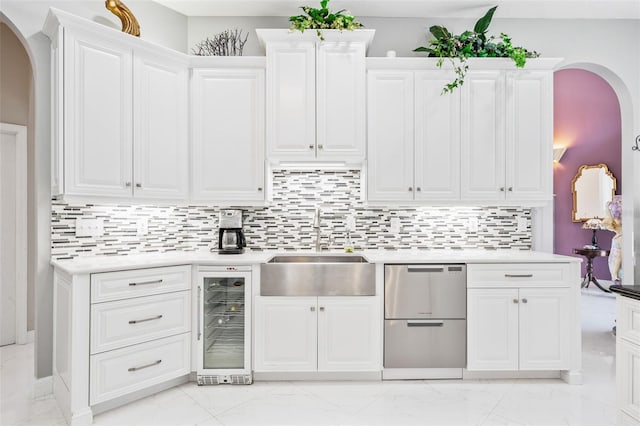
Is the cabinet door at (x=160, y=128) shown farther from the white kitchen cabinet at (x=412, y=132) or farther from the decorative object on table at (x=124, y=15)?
the white kitchen cabinet at (x=412, y=132)

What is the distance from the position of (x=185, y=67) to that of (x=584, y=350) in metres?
4.08

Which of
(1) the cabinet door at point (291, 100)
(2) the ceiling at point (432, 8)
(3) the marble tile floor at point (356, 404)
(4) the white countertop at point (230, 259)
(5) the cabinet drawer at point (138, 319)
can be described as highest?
(2) the ceiling at point (432, 8)

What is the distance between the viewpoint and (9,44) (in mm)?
3199

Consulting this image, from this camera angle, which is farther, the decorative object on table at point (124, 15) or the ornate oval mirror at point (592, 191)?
the ornate oval mirror at point (592, 191)

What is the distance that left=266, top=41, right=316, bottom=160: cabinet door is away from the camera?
9.03 feet

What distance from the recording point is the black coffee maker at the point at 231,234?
9.43ft

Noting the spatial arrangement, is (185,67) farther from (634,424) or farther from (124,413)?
(634,424)

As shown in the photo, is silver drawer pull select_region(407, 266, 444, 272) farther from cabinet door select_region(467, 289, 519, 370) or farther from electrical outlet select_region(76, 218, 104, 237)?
electrical outlet select_region(76, 218, 104, 237)

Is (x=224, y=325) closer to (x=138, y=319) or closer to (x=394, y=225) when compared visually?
(x=138, y=319)

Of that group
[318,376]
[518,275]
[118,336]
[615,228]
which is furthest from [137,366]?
[615,228]

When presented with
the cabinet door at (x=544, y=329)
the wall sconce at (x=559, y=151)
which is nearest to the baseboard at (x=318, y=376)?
the cabinet door at (x=544, y=329)

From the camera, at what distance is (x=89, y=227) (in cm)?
260

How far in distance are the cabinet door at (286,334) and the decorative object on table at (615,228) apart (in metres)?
3.94

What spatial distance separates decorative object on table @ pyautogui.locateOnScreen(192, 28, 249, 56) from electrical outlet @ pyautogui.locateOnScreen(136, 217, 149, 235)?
4.74 ft
